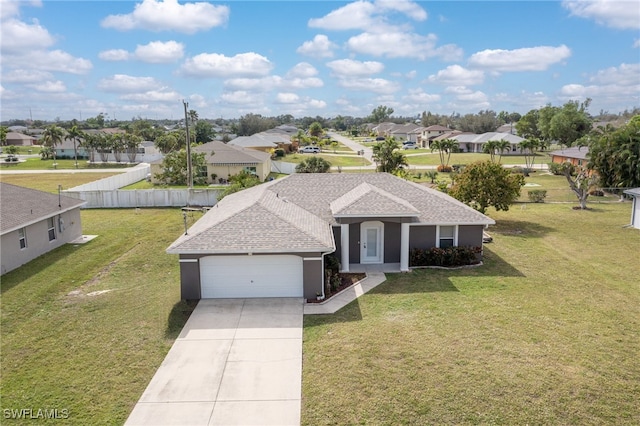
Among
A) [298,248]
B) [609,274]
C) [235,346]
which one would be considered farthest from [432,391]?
[609,274]

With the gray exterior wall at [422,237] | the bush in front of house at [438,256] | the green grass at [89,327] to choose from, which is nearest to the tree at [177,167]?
the green grass at [89,327]

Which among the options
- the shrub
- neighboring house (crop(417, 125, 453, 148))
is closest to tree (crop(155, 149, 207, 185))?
the shrub

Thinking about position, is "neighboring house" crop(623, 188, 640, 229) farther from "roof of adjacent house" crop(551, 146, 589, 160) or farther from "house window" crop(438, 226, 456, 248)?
"roof of adjacent house" crop(551, 146, 589, 160)

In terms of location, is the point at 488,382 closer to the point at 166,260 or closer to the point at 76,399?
the point at 76,399

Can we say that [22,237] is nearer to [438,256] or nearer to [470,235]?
[438,256]

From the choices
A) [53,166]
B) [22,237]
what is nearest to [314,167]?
[22,237]

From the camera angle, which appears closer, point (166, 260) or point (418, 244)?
point (418, 244)
